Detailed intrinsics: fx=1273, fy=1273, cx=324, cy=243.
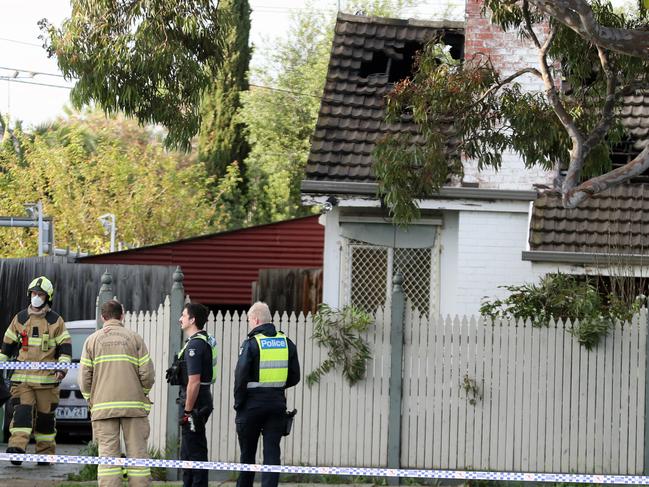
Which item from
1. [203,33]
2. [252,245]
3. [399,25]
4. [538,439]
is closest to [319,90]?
[252,245]

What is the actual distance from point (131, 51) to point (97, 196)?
23.0 metres

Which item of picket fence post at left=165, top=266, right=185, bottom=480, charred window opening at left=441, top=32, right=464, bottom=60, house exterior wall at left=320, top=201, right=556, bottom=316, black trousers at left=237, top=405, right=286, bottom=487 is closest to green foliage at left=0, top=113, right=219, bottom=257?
charred window opening at left=441, top=32, right=464, bottom=60

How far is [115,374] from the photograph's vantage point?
1031cm

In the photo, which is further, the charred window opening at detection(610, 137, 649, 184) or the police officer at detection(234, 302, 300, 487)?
the charred window opening at detection(610, 137, 649, 184)

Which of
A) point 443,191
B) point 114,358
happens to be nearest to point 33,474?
point 114,358

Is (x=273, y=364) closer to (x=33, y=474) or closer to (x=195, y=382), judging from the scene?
(x=195, y=382)

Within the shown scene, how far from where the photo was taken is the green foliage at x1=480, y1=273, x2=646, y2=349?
486 inches

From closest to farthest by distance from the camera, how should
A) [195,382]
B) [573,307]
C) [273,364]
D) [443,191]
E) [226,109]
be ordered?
[195,382] → [273,364] → [573,307] → [443,191] → [226,109]

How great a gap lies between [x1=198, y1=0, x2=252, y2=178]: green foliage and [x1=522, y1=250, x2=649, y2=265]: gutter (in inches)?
903

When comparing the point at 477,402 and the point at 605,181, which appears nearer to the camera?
the point at 605,181

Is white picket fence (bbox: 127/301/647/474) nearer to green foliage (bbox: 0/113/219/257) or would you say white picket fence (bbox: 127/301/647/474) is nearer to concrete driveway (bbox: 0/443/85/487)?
concrete driveway (bbox: 0/443/85/487)

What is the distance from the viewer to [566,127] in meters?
12.6

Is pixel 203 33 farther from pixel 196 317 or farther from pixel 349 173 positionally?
pixel 196 317

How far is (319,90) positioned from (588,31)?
3276 centimetres
